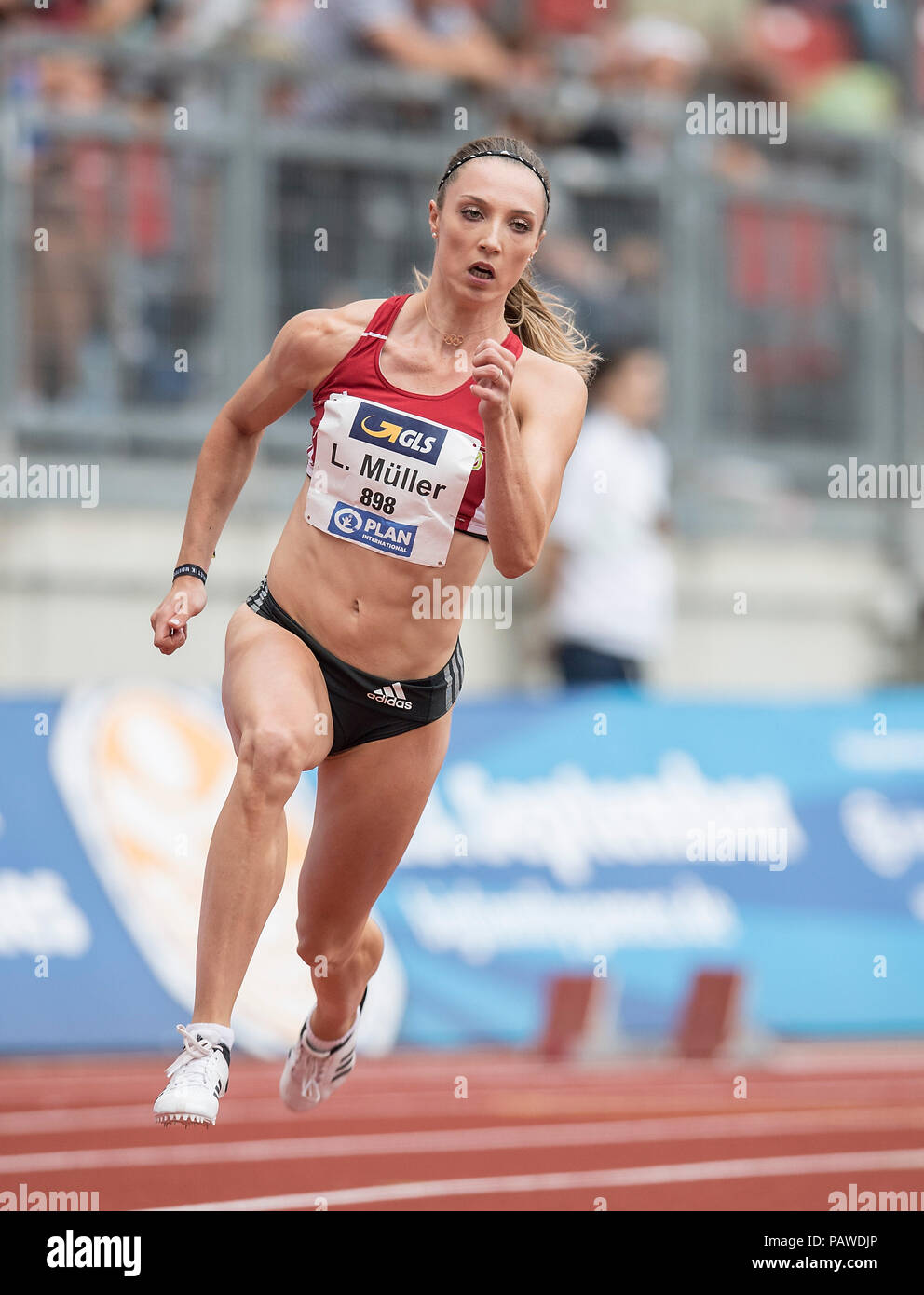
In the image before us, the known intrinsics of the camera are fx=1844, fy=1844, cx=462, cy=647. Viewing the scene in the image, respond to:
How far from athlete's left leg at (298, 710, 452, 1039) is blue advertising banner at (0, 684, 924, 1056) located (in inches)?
127

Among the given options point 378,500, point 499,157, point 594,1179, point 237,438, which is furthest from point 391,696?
point 594,1179

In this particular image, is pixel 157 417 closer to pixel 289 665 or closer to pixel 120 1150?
pixel 120 1150

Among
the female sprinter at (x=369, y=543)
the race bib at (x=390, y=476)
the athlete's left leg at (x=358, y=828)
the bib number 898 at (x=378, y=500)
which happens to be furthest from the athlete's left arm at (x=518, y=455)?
the athlete's left leg at (x=358, y=828)

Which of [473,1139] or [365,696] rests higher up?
[365,696]

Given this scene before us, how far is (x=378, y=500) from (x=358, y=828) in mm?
880

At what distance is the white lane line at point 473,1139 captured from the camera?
6.24m

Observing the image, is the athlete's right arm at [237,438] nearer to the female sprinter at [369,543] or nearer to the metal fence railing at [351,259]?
the female sprinter at [369,543]

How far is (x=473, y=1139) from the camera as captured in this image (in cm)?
688

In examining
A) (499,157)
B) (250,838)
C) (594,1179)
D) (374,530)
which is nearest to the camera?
(250,838)

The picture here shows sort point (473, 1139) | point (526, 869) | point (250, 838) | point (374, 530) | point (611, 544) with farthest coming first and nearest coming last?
point (611, 544) < point (526, 869) < point (473, 1139) < point (374, 530) < point (250, 838)

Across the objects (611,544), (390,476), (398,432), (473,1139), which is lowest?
(473,1139)

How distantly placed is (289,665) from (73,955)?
3.99 meters

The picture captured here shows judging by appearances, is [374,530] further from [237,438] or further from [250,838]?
[250,838]
